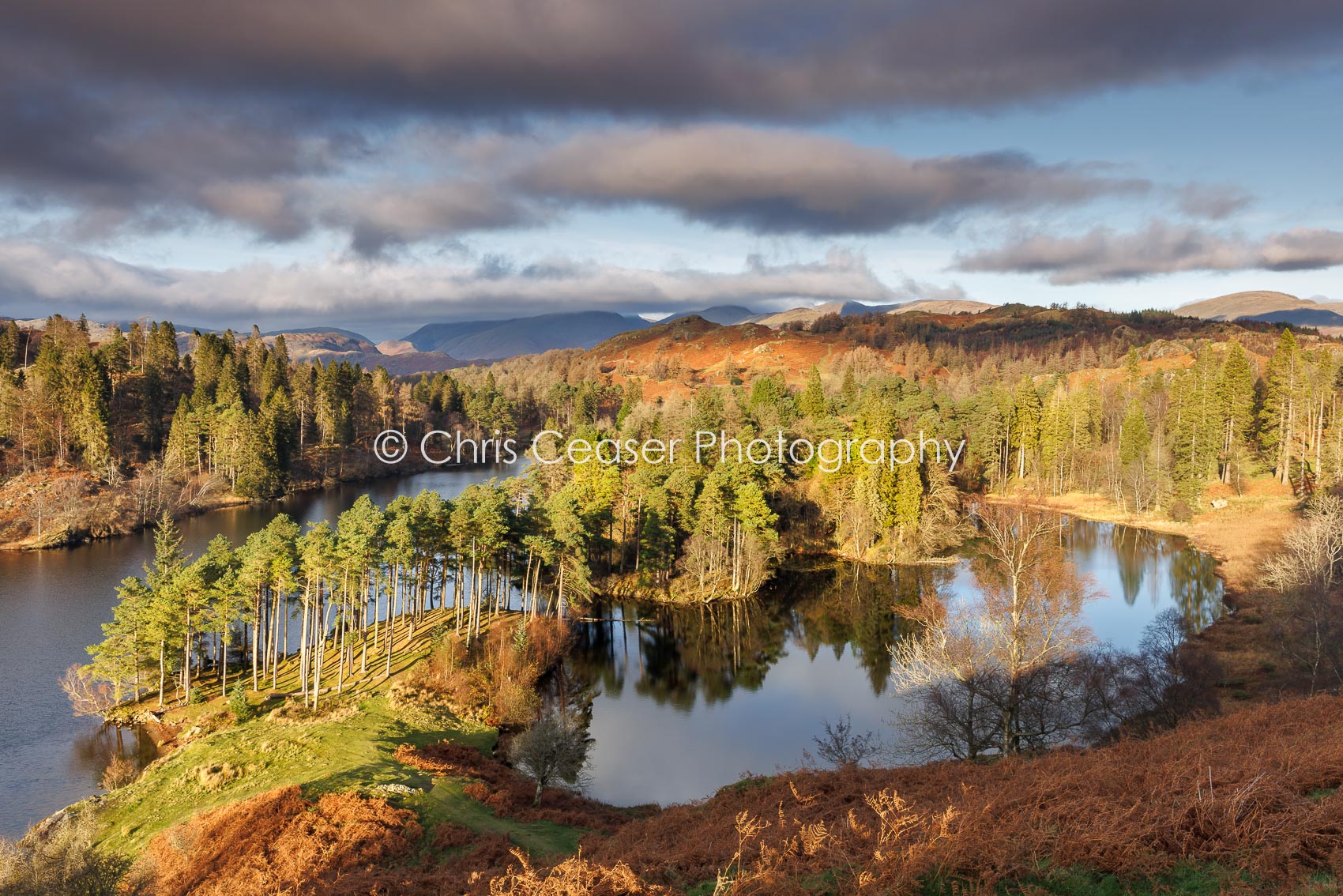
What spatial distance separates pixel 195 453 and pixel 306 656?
64086 mm

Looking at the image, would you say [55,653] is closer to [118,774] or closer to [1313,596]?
[118,774]

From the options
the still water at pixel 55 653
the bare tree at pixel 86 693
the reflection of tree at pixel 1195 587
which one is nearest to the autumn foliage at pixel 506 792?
the still water at pixel 55 653

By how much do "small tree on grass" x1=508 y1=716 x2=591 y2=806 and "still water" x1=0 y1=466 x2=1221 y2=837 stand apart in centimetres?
287

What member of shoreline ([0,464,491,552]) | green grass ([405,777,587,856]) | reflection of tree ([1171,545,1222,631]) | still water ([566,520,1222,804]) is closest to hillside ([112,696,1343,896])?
green grass ([405,777,587,856])

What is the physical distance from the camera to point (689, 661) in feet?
133

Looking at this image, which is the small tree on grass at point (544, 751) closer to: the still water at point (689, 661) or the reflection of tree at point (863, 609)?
the still water at point (689, 661)

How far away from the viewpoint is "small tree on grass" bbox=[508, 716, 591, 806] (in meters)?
24.0

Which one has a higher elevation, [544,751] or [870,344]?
[870,344]

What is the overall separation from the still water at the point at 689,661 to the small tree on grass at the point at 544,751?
2874 mm

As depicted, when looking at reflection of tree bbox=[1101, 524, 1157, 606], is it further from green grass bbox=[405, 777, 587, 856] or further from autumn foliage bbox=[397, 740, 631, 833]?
green grass bbox=[405, 777, 587, 856]

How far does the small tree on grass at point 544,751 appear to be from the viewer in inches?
946

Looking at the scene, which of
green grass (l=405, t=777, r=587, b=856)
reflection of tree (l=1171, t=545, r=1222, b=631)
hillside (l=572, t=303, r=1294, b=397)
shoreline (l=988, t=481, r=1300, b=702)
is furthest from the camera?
hillside (l=572, t=303, r=1294, b=397)

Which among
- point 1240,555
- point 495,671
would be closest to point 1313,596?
point 1240,555

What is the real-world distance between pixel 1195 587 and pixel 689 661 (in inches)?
1382
